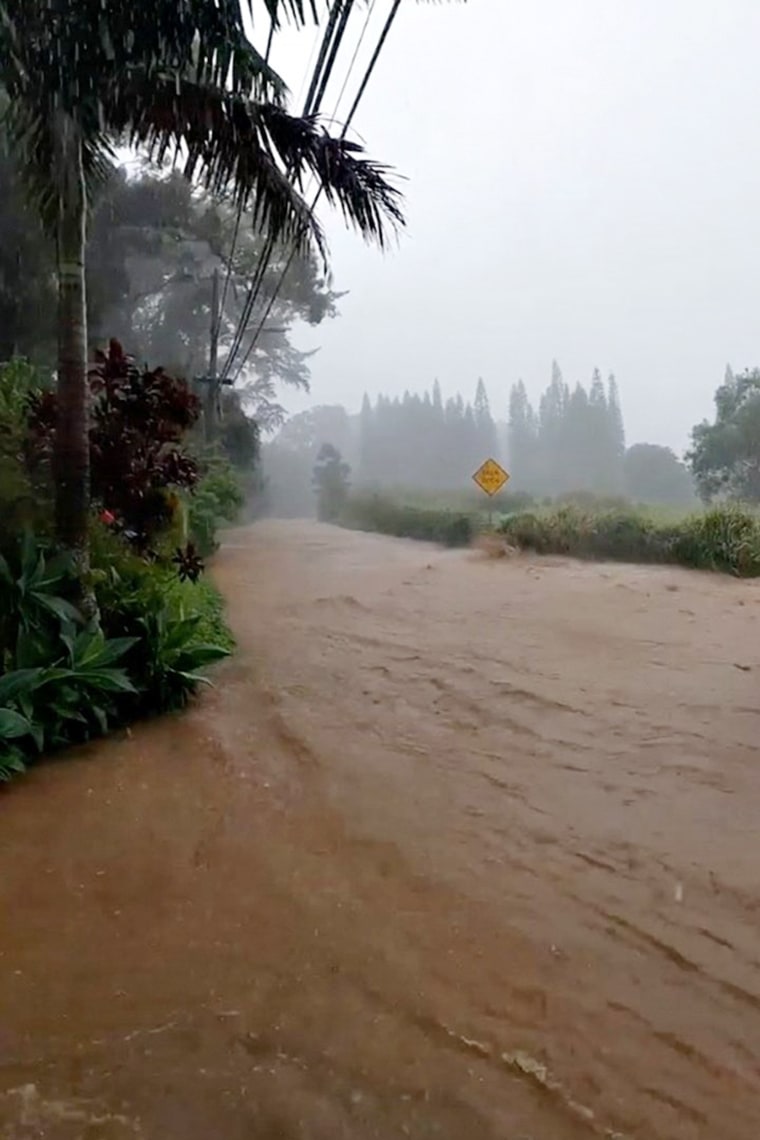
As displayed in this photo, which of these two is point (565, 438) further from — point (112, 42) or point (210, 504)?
point (112, 42)

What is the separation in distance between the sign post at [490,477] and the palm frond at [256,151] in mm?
12457

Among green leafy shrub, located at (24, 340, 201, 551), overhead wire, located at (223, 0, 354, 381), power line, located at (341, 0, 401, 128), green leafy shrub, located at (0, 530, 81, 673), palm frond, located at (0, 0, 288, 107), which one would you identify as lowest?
green leafy shrub, located at (0, 530, 81, 673)

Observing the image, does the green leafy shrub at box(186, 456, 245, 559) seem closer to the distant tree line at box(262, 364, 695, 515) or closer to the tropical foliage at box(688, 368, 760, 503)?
the distant tree line at box(262, 364, 695, 515)

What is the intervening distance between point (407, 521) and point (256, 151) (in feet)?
54.4

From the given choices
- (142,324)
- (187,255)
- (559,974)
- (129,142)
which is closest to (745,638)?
(559,974)

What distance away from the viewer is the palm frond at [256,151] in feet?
15.5

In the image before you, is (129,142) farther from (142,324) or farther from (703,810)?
(142,324)

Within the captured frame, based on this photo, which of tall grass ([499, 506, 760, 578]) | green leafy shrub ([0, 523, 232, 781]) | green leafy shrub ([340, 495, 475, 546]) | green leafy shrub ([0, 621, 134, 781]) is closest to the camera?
green leafy shrub ([0, 621, 134, 781])

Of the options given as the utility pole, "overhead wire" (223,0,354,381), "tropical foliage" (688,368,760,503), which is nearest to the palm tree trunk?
"overhead wire" (223,0,354,381)

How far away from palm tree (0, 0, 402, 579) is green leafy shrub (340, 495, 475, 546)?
13254 mm

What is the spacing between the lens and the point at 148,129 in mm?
5039

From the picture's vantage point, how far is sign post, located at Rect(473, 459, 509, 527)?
1750 cm

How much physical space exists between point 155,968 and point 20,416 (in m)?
4.83

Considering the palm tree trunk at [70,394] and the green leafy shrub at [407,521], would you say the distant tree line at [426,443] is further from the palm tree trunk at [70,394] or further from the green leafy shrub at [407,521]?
the palm tree trunk at [70,394]
